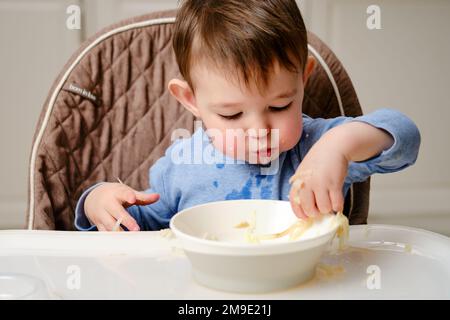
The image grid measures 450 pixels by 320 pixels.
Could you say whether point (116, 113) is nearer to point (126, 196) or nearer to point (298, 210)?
point (126, 196)

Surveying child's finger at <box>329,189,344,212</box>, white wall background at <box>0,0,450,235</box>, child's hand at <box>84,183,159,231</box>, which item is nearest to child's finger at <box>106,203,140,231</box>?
child's hand at <box>84,183,159,231</box>

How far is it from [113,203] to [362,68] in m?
1.56

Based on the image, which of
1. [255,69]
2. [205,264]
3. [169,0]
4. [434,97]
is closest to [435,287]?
[205,264]

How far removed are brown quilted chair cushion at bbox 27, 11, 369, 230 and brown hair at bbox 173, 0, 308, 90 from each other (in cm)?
24

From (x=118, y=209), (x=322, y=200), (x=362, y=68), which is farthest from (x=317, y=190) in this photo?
(x=362, y=68)

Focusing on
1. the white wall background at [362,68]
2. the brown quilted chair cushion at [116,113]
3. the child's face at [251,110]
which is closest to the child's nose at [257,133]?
the child's face at [251,110]

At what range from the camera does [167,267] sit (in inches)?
26.8

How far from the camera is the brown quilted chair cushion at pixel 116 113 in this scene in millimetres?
1062

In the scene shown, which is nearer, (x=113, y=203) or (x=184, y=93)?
(x=113, y=203)

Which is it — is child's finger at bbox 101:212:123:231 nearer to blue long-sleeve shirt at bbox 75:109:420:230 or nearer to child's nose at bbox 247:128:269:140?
blue long-sleeve shirt at bbox 75:109:420:230

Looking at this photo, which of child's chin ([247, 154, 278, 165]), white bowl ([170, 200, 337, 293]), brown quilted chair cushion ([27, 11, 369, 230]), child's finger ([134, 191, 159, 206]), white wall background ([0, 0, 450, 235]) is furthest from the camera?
white wall background ([0, 0, 450, 235])

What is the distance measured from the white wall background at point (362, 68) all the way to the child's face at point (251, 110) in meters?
1.25

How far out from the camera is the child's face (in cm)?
84
